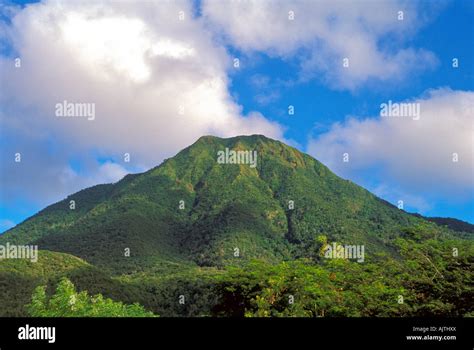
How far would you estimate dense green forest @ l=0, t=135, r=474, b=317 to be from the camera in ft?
46.6

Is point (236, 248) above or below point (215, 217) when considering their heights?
below

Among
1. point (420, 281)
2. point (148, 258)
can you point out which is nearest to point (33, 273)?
point (148, 258)

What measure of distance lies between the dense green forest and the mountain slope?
20cm

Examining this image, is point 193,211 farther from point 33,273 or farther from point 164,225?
point 33,273

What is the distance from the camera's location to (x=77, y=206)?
8038 cm

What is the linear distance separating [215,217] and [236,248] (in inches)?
658

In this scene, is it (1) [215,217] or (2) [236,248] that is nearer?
(2) [236,248]

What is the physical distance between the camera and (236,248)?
4900 cm

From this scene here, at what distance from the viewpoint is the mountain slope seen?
55.1 meters

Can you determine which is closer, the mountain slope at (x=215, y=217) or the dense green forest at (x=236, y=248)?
the dense green forest at (x=236, y=248)

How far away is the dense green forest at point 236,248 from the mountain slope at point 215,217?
199mm

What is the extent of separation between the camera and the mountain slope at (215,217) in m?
55.1

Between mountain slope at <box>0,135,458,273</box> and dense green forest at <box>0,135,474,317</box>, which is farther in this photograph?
mountain slope at <box>0,135,458,273</box>

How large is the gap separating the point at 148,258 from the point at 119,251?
3.24 meters
